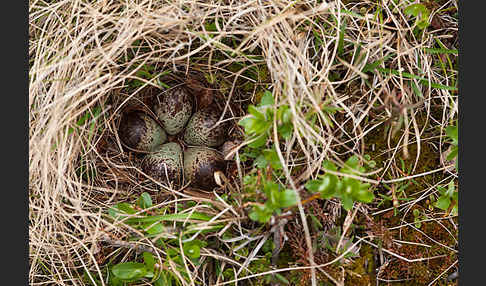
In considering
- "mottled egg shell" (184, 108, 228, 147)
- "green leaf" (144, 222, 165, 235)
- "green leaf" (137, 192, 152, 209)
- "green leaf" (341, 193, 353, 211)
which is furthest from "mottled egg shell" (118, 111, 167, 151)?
"green leaf" (341, 193, 353, 211)

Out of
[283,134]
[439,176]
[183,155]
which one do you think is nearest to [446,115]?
[439,176]

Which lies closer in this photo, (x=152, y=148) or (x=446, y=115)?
(x=446, y=115)

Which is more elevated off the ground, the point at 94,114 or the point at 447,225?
the point at 94,114

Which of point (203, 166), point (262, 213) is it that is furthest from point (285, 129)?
point (203, 166)

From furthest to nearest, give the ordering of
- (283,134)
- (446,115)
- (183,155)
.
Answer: (183,155), (446,115), (283,134)

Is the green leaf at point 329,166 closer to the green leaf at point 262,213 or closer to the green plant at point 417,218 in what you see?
the green leaf at point 262,213

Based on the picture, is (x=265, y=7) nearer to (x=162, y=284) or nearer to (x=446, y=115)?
(x=446, y=115)

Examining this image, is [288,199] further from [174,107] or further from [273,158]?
[174,107]
